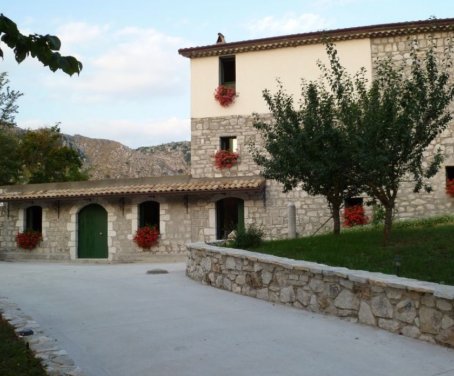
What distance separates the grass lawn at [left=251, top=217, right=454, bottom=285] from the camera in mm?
6630

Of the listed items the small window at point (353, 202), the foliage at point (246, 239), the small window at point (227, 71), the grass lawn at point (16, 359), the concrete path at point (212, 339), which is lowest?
the concrete path at point (212, 339)

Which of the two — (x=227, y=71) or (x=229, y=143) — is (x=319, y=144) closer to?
(x=229, y=143)

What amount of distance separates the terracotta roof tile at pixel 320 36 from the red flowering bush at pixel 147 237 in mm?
6730

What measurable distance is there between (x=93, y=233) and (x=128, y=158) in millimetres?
32403

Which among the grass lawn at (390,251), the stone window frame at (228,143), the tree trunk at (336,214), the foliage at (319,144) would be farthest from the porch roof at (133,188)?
the grass lawn at (390,251)

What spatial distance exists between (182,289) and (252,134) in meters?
9.28

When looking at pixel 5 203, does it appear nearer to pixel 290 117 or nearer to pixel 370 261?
pixel 290 117

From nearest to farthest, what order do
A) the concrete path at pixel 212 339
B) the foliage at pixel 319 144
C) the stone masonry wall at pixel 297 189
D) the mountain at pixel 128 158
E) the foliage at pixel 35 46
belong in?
1. the foliage at pixel 35 46
2. the concrete path at pixel 212 339
3. the foliage at pixel 319 144
4. the stone masonry wall at pixel 297 189
5. the mountain at pixel 128 158

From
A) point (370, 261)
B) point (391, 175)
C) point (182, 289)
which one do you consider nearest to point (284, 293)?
point (370, 261)

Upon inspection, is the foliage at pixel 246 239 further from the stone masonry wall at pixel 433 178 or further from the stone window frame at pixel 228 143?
the stone window frame at pixel 228 143

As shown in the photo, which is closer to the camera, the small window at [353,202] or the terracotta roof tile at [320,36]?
the terracotta roof tile at [320,36]

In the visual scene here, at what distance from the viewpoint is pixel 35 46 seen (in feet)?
9.30

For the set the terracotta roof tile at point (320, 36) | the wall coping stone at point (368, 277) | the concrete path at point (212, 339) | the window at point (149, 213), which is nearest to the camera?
the concrete path at point (212, 339)

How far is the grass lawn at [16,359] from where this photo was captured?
3.96 meters
